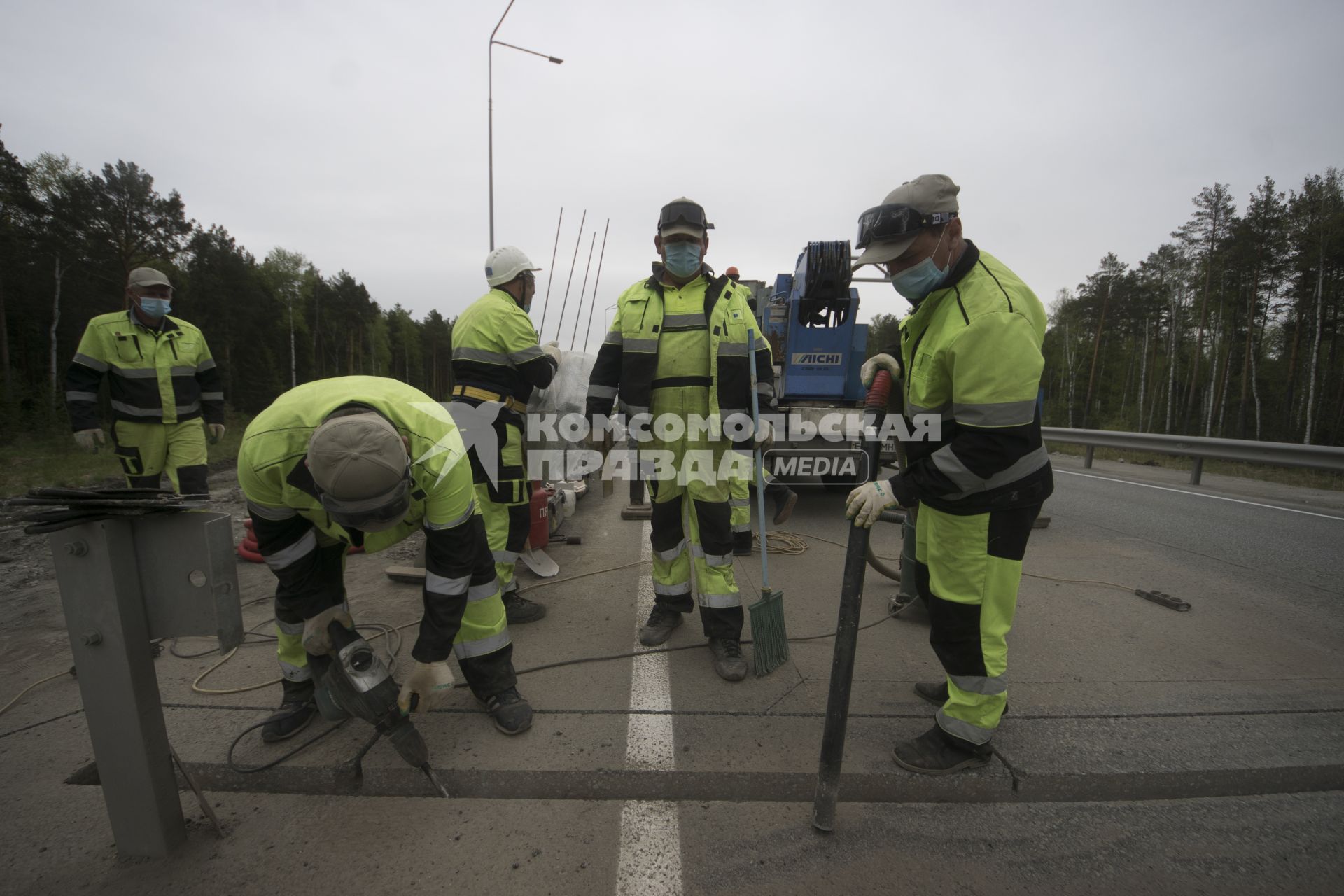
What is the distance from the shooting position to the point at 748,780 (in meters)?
2.14

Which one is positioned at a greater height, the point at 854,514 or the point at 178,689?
the point at 854,514

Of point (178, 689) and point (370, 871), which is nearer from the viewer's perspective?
point (370, 871)

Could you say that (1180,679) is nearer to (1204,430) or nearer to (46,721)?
(46,721)

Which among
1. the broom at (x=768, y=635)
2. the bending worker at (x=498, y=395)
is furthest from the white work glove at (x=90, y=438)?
the broom at (x=768, y=635)

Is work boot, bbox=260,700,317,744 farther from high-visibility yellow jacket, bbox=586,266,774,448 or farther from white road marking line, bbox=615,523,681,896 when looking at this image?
high-visibility yellow jacket, bbox=586,266,774,448

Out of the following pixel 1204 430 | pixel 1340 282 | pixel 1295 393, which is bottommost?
pixel 1204 430

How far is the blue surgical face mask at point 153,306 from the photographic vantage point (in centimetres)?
407

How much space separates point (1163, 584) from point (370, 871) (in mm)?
5202

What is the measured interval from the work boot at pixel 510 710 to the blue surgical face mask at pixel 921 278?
7.66 ft

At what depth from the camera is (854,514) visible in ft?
6.35

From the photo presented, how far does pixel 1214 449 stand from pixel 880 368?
8862 mm

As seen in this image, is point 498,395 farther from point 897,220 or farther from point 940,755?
point 940,755

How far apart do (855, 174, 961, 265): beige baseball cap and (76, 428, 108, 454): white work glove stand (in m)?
5.12

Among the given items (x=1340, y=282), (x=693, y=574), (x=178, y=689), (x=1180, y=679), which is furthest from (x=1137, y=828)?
(x=1340, y=282)
